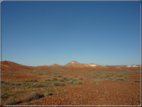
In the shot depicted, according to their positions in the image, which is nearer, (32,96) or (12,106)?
(12,106)

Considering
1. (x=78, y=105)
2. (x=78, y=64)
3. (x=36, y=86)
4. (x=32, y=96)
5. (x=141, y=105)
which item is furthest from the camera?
(x=78, y=64)

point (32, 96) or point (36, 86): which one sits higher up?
point (32, 96)

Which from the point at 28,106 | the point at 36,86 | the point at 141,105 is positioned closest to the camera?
the point at 28,106

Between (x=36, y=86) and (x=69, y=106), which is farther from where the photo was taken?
(x=36, y=86)

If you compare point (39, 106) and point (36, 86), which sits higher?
point (39, 106)

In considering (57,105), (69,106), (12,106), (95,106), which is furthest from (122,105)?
(12,106)

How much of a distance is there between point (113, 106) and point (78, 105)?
2098 mm

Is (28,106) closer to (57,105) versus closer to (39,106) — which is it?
(39,106)

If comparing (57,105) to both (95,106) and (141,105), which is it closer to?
(95,106)

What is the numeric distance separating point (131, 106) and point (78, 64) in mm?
98327

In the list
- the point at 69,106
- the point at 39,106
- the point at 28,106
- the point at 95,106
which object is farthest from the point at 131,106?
the point at 28,106

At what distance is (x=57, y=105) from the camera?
225 inches

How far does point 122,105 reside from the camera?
6.00 meters

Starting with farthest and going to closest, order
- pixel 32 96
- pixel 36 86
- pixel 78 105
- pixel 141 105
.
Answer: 1. pixel 36 86
2. pixel 32 96
3. pixel 141 105
4. pixel 78 105
